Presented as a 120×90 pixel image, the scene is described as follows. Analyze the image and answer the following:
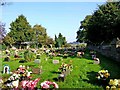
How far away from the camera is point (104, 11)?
5100 cm

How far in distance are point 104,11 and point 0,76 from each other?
112 ft

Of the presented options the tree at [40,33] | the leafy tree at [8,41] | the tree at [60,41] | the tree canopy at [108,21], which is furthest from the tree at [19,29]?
the tree canopy at [108,21]

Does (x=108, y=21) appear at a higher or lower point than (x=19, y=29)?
lower

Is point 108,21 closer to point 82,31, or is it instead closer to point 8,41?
point 8,41

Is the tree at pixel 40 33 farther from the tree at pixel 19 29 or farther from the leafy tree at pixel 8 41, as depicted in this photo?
the leafy tree at pixel 8 41

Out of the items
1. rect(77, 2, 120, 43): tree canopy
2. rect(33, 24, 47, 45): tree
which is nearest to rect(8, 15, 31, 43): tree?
rect(33, 24, 47, 45): tree

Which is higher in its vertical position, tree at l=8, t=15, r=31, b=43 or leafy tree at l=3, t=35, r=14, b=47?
tree at l=8, t=15, r=31, b=43

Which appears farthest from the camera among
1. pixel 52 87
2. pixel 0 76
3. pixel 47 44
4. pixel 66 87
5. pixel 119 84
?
pixel 47 44

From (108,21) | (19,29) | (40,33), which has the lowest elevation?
(108,21)

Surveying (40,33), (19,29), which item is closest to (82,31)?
(40,33)

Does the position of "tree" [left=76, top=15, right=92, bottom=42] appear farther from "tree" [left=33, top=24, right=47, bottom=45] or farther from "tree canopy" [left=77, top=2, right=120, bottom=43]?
"tree canopy" [left=77, top=2, right=120, bottom=43]

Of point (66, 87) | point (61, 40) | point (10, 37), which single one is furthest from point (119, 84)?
point (61, 40)

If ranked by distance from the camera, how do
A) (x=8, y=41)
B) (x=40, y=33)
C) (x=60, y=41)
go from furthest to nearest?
(x=60, y=41), (x=40, y=33), (x=8, y=41)

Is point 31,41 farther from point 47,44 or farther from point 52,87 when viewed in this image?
point 52,87
